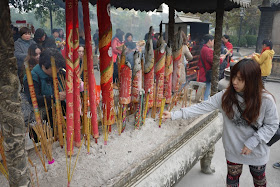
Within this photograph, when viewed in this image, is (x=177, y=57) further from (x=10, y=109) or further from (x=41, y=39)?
(x=41, y=39)

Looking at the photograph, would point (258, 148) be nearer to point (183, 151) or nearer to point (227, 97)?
point (227, 97)

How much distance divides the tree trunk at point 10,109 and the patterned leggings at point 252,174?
1.45 m

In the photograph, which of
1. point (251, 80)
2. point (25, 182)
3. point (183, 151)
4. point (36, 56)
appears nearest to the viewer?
point (25, 182)

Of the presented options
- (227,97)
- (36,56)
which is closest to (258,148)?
(227,97)

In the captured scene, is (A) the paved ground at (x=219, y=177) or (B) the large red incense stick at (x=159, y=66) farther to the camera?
(A) the paved ground at (x=219, y=177)

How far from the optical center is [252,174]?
5.64 feet

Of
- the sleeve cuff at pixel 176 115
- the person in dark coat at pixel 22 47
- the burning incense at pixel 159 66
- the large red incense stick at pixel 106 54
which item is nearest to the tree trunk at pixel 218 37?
the burning incense at pixel 159 66

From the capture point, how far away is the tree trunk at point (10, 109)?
811mm

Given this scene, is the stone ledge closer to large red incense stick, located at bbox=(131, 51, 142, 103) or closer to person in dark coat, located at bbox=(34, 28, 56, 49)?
large red incense stick, located at bbox=(131, 51, 142, 103)

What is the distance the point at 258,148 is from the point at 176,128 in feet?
2.52

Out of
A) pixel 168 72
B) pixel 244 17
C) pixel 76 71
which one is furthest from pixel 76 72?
pixel 244 17

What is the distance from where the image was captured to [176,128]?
7.11 feet

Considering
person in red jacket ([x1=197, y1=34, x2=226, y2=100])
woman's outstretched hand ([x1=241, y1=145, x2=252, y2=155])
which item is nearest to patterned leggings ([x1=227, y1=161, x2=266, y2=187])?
woman's outstretched hand ([x1=241, y1=145, x2=252, y2=155])

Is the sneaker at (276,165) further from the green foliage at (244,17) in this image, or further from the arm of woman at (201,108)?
the green foliage at (244,17)
